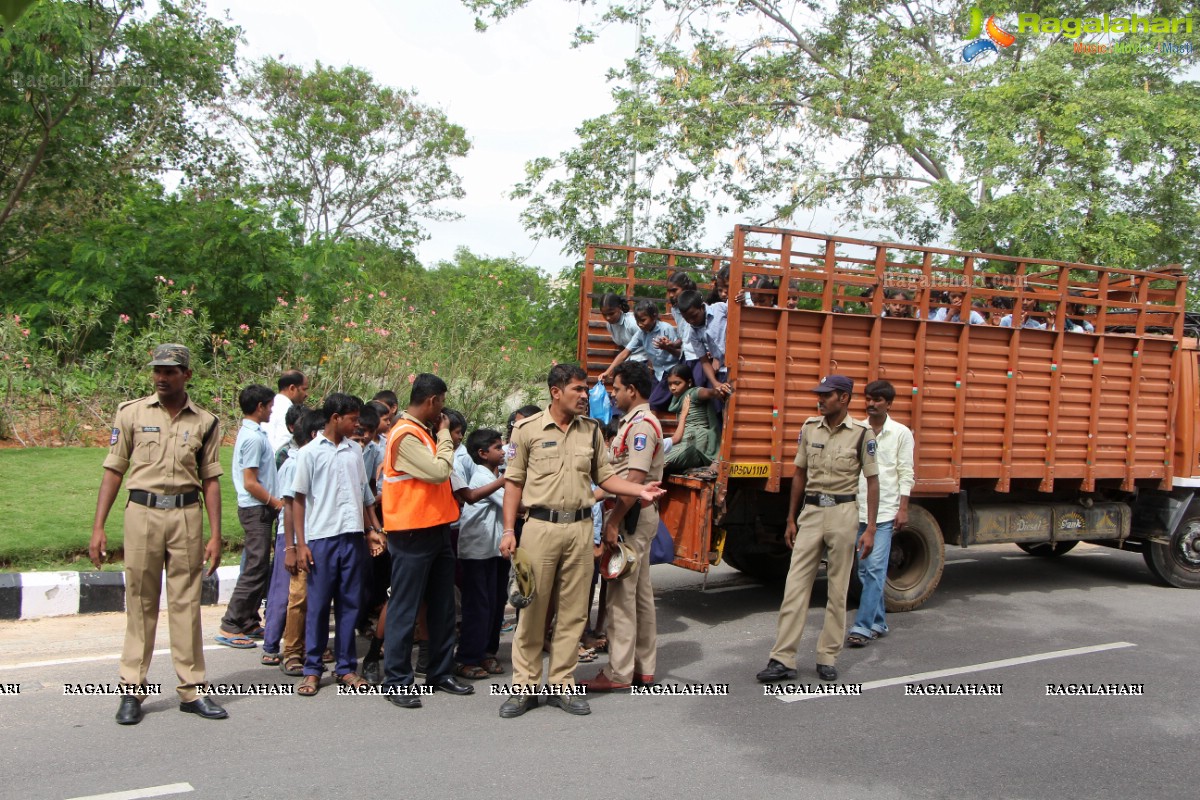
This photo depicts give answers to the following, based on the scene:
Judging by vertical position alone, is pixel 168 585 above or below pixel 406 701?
above

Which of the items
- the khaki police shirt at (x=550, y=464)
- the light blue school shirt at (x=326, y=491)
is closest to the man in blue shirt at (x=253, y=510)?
the light blue school shirt at (x=326, y=491)

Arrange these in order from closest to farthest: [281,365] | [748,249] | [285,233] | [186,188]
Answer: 1. [748,249]
2. [281,365]
3. [285,233]
4. [186,188]

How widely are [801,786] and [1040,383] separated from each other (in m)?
4.66

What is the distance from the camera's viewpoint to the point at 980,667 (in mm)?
5926

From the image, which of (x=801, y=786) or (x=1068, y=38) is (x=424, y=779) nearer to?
(x=801, y=786)

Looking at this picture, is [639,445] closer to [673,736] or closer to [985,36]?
[673,736]

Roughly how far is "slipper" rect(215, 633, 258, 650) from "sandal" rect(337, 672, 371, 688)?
101 cm

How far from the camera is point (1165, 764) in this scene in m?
4.44

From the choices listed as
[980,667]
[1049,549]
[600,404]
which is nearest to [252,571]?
[600,404]

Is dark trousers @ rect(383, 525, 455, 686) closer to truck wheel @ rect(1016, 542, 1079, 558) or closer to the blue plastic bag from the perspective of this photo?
the blue plastic bag

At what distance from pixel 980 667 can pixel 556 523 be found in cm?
290

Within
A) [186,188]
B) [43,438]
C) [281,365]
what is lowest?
[43,438]

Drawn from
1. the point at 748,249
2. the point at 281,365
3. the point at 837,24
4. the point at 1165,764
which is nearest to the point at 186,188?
the point at 281,365

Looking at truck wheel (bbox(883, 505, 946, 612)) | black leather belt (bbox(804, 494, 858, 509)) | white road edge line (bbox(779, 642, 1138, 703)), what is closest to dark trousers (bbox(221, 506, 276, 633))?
white road edge line (bbox(779, 642, 1138, 703))
